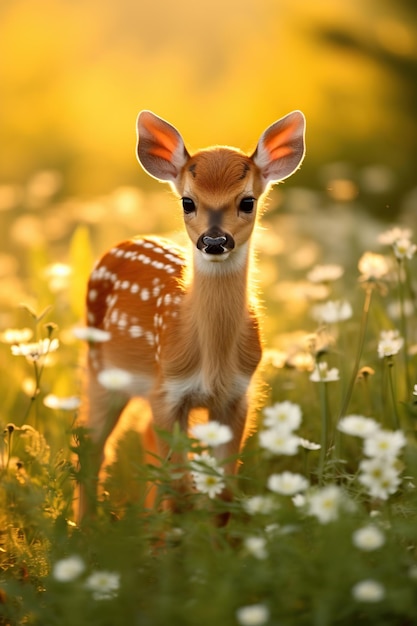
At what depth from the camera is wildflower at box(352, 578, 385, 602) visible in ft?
7.72

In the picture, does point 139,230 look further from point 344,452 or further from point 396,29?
point 344,452

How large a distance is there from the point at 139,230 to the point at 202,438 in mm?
4608

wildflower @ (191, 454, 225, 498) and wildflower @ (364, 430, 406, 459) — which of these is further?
wildflower @ (191, 454, 225, 498)

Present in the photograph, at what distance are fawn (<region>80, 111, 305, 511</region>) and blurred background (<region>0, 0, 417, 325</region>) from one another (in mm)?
1389

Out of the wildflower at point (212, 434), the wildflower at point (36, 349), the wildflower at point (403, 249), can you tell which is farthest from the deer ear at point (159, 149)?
the wildflower at point (212, 434)

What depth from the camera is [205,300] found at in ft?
12.8

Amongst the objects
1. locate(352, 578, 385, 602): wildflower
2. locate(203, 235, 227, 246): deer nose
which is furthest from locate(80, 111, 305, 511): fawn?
locate(352, 578, 385, 602): wildflower

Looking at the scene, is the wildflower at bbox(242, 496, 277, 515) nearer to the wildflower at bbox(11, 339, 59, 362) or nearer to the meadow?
the meadow

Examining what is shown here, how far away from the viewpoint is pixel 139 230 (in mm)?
7305

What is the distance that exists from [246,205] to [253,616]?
5.97 feet

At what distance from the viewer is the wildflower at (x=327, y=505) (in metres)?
2.55

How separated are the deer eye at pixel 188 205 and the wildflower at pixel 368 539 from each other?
1.61 m

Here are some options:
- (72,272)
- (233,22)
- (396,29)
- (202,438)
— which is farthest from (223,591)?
(233,22)

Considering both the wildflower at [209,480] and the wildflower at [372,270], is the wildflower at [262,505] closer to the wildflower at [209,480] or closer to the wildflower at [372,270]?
the wildflower at [209,480]
